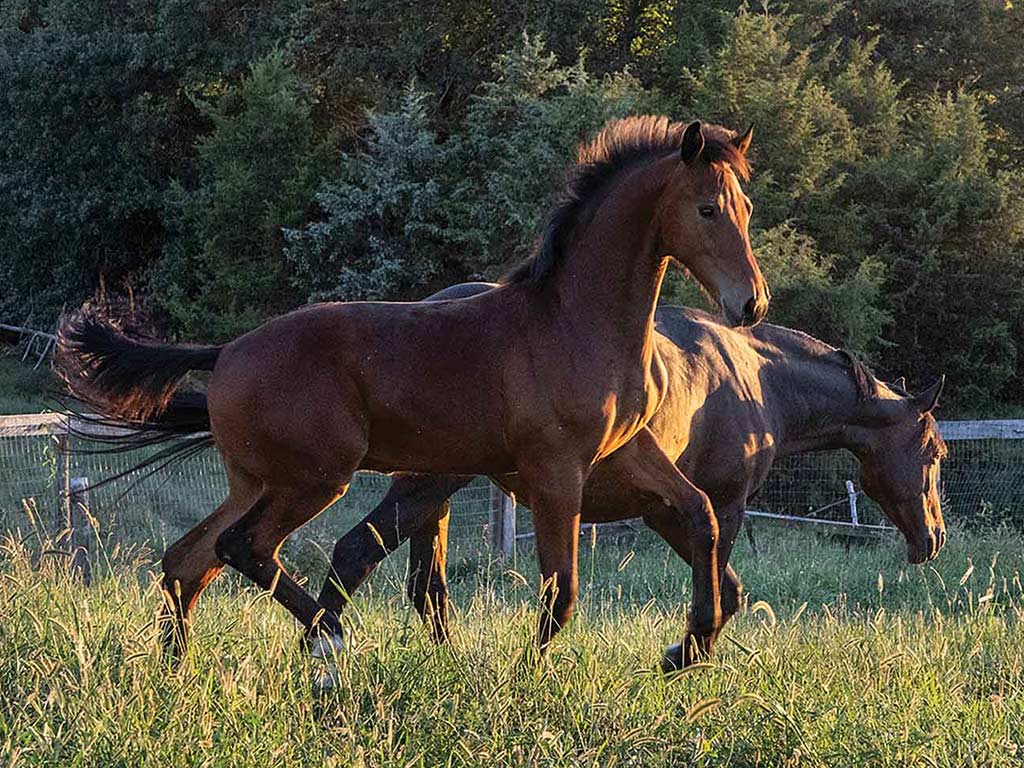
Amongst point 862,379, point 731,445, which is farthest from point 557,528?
point 862,379

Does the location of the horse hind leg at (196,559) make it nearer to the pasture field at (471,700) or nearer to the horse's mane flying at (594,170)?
the pasture field at (471,700)

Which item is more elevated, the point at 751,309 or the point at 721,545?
the point at 751,309

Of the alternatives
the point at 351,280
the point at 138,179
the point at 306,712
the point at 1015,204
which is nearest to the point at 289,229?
the point at 351,280

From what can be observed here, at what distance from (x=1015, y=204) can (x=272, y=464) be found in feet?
64.4

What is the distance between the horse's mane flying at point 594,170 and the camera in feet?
18.3

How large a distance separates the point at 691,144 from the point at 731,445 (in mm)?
2668

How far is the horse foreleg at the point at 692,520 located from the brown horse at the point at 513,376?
0.5 inches

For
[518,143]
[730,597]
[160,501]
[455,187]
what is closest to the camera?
[730,597]

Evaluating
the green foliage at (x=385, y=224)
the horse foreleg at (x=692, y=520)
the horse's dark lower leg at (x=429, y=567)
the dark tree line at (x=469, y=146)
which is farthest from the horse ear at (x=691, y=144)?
the green foliage at (x=385, y=224)

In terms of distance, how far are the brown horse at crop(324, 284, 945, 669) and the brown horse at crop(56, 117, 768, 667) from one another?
563mm

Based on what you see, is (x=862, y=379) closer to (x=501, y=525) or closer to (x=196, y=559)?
(x=196, y=559)

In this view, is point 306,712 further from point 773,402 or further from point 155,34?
point 155,34

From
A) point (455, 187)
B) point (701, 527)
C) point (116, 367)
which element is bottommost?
point (455, 187)

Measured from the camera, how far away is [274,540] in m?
5.20
